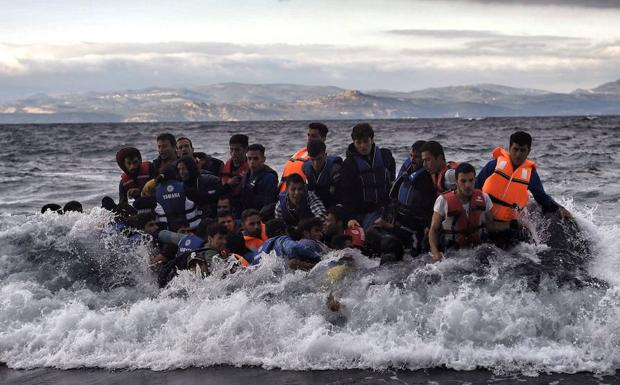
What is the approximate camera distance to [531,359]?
21.2 feet

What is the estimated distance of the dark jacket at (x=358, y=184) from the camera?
30.8ft

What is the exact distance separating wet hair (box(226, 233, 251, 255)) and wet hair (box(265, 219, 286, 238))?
35cm

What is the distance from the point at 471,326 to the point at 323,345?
4.31 feet

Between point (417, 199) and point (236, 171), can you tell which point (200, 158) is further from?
point (417, 199)

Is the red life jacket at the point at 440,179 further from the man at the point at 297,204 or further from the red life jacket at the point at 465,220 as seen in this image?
the man at the point at 297,204

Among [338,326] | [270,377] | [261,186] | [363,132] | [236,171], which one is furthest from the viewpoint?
[236,171]

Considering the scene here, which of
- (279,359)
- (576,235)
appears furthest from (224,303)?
(576,235)

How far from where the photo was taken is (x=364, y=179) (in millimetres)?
9422

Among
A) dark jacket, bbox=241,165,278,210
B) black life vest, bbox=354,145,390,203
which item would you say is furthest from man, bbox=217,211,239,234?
black life vest, bbox=354,145,390,203

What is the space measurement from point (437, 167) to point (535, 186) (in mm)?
1268

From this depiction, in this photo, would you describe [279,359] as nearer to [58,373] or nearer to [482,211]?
[58,373]

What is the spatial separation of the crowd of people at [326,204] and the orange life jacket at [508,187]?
1cm

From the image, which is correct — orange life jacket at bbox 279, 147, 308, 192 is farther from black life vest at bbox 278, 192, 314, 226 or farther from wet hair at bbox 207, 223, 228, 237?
wet hair at bbox 207, 223, 228, 237

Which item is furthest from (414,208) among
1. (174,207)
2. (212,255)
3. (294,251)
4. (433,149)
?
(174,207)
